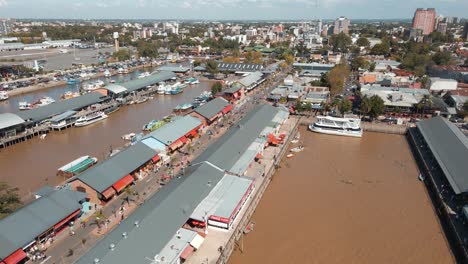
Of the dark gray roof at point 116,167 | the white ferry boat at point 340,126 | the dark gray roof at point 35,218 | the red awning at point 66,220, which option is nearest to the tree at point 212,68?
the white ferry boat at point 340,126

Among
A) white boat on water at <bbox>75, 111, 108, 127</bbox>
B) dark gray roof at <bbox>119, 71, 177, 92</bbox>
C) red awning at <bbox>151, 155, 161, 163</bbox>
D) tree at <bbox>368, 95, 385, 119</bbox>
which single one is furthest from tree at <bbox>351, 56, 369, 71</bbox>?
red awning at <bbox>151, 155, 161, 163</bbox>

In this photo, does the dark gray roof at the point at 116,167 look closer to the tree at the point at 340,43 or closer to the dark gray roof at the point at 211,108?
the dark gray roof at the point at 211,108

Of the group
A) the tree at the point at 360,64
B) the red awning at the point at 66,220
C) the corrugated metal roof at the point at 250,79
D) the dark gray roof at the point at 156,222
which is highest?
the tree at the point at 360,64

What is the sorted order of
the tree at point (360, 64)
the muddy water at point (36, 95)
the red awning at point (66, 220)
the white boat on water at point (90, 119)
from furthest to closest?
1. the tree at point (360, 64)
2. the muddy water at point (36, 95)
3. the white boat on water at point (90, 119)
4. the red awning at point (66, 220)

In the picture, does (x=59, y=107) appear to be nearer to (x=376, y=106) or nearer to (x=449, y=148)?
(x=376, y=106)

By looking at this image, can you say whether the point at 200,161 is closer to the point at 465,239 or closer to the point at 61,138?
the point at 465,239

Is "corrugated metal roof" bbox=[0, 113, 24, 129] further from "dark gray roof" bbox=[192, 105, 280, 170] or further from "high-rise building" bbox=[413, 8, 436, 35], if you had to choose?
"high-rise building" bbox=[413, 8, 436, 35]
